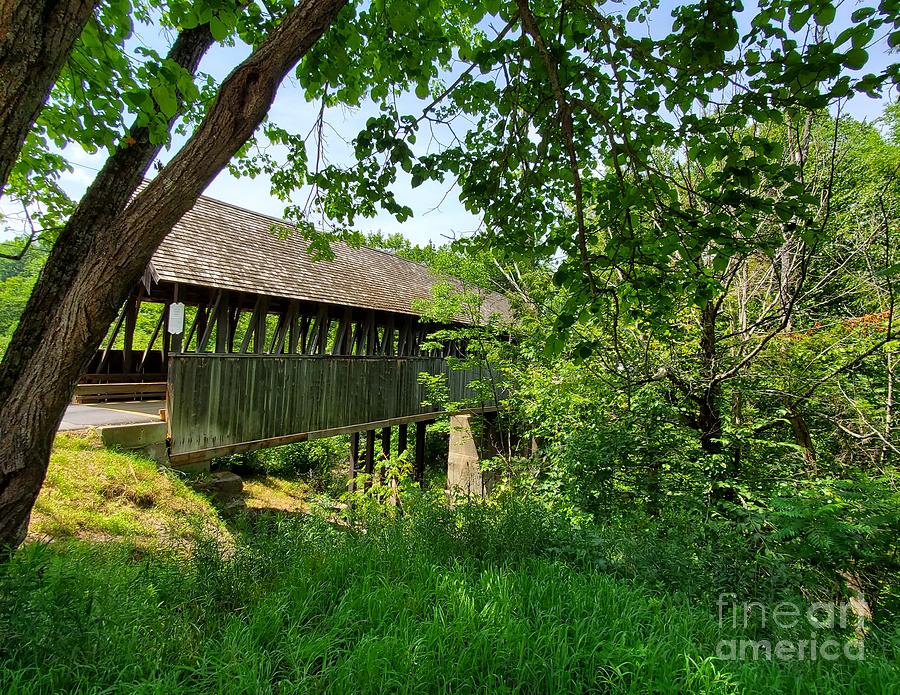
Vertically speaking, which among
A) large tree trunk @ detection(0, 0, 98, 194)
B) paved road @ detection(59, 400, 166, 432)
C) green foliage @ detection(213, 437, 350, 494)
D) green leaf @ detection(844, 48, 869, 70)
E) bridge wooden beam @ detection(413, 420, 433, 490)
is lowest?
green foliage @ detection(213, 437, 350, 494)

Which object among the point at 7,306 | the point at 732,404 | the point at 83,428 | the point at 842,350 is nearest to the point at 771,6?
the point at 842,350

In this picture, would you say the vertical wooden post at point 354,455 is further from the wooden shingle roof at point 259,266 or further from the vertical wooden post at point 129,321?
the vertical wooden post at point 129,321

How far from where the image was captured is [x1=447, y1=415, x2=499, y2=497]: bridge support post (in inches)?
459

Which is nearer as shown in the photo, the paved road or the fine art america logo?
the fine art america logo

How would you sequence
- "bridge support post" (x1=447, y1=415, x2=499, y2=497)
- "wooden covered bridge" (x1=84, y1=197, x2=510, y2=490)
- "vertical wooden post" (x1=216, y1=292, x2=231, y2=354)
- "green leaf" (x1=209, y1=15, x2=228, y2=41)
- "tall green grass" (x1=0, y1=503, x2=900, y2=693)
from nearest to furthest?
1. "tall green grass" (x1=0, y1=503, x2=900, y2=693)
2. "green leaf" (x1=209, y1=15, x2=228, y2=41)
3. "wooden covered bridge" (x1=84, y1=197, x2=510, y2=490)
4. "vertical wooden post" (x1=216, y1=292, x2=231, y2=354)
5. "bridge support post" (x1=447, y1=415, x2=499, y2=497)

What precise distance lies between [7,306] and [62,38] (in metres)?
27.5

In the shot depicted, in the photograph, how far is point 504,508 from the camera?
4.34m

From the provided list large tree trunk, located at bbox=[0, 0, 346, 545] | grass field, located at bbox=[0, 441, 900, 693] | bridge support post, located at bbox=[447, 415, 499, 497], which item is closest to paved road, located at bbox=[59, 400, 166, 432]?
grass field, located at bbox=[0, 441, 900, 693]

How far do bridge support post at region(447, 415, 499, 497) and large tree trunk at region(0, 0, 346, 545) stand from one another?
942 cm

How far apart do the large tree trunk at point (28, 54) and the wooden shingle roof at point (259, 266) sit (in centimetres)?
410

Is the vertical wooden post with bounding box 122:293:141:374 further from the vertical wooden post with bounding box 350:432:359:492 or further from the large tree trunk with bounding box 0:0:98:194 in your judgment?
the large tree trunk with bounding box 0:0:98:194

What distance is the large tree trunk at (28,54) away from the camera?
5.21 feet

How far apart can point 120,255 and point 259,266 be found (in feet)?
20.9

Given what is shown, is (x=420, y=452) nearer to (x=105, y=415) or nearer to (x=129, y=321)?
(x=105, y=415)
